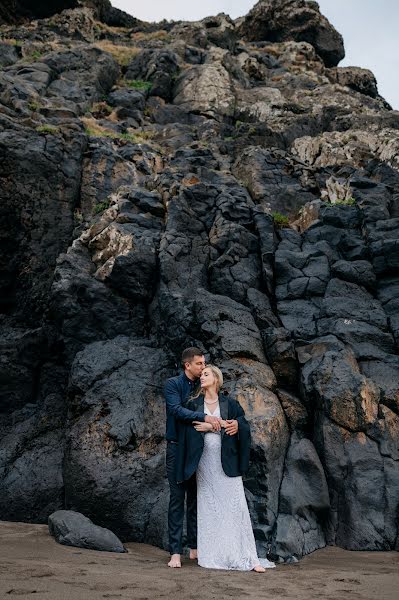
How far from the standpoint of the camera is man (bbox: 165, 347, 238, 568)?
5285mm

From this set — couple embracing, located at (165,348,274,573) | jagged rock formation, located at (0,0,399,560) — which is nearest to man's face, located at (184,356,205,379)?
couple embracing, located at (165,348,274,573)

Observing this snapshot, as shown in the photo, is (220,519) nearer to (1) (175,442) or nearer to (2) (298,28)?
(1) (175,442)

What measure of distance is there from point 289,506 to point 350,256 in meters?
6.22

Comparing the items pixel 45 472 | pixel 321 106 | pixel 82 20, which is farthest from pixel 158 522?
pixel 82 20

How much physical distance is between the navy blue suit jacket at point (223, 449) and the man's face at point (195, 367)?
517 mm

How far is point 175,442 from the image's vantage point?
562 cm

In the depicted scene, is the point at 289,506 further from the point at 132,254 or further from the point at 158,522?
the point at 132,254

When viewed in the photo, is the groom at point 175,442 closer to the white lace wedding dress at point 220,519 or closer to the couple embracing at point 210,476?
the couple embracing at point 210,476

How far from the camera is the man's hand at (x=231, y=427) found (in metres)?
5.28

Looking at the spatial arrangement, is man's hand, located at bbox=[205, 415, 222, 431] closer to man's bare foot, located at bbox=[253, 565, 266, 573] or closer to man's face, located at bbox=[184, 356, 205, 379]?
man's face, located at bbox=[184, 356, 205, 379]

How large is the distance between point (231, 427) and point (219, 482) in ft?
2.17

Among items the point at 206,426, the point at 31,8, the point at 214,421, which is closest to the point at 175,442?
the point at 206,426

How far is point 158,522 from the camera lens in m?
6.88

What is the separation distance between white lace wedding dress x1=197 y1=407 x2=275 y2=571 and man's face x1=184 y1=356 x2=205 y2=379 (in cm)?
88
